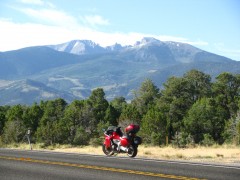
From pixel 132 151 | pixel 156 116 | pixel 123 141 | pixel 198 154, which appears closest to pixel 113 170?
pixel 132 151

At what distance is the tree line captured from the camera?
64.7 m

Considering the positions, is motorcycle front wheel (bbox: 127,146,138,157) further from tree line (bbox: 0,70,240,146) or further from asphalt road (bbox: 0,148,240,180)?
tree line (bbox: 0,70,240,146)

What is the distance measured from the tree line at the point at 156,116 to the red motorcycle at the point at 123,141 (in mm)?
38262

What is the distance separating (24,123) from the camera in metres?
80.3

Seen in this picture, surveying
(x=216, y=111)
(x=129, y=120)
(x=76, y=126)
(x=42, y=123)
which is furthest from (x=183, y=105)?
(x=42, y=123)

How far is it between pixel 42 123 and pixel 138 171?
66.5 meters

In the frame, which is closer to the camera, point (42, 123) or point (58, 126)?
point (58, 126)

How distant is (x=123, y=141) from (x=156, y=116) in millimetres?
46010

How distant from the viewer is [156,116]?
64688 mm

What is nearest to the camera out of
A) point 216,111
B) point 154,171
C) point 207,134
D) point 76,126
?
point 154,171

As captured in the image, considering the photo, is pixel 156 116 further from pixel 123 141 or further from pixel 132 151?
pixel 132 151

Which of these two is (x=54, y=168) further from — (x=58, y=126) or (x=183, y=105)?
(x=183, y=105)

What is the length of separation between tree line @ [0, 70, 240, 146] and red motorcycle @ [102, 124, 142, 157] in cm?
3826

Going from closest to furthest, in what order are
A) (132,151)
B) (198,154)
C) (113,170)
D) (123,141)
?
1. (113,170)
2. (132,151)
3. (123,141)
4. (198,154)
